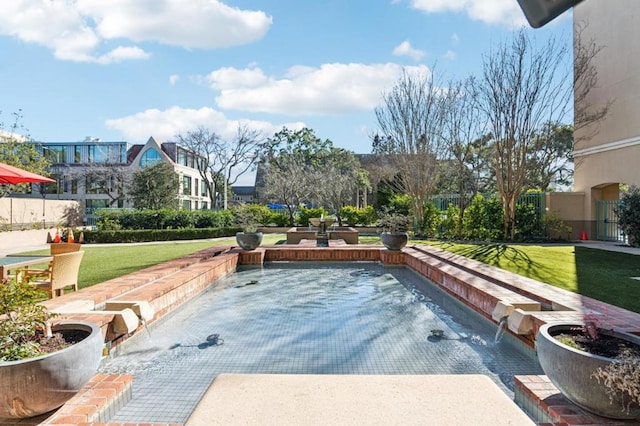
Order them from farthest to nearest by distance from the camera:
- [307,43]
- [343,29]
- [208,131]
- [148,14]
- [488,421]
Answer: [208,131], [307,43], [343,29], [148,14], [488,421]

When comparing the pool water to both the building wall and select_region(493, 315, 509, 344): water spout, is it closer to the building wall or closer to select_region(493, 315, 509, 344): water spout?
select_region(493, 315, 509, 344): water spout

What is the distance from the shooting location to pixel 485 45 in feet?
53.4

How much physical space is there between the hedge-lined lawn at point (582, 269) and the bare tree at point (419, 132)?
305 inches

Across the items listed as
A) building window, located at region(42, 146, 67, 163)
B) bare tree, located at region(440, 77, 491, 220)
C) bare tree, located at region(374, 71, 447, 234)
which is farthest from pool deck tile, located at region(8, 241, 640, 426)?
building window, located at region(42, 146, 67, 163)

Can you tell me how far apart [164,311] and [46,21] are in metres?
7.56

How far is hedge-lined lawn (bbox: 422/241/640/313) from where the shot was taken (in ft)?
19.7

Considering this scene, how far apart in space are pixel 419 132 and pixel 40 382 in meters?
19.3

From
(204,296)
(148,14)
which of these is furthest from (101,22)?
(204,296)

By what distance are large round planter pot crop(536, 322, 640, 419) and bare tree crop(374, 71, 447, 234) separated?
17046mm

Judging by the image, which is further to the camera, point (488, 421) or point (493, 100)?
point (493, 100)

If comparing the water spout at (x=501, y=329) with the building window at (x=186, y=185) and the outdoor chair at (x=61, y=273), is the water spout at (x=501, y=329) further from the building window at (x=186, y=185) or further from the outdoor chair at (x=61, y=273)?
the building window at (x=186, y=185)

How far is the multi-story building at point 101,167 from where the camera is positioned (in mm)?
38406

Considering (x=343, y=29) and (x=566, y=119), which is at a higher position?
(x=343, y=29)

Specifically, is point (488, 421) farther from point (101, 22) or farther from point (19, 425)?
point (101, 22)
